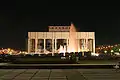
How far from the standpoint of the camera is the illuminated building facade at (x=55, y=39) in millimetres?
149125

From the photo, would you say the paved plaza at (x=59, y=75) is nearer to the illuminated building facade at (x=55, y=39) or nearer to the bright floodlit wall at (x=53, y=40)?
the bright floodlit wall at (x=53, y=40)

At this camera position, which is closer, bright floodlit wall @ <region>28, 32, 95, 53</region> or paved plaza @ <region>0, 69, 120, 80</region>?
paved plaza @ <region>0, 69, 120, 80</region>

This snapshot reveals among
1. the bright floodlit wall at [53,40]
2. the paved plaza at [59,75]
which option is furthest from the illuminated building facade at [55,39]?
the paved plaza at [59,75]

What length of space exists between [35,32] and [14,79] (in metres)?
123

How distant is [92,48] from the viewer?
150 meters

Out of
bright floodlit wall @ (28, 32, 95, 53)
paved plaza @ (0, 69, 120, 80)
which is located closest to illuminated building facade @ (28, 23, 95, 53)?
bright floodlit wall @ (28, 32, 95, 53)

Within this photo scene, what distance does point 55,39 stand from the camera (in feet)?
497

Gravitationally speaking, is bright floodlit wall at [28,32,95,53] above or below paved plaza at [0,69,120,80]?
above

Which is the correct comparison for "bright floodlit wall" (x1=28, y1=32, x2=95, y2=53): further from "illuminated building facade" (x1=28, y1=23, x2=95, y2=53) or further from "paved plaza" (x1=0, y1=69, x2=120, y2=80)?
"paved plaza" (x1=0, y1=69, x2=120, y2=80)

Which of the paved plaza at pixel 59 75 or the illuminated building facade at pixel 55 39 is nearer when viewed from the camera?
the paved plaza at pixel 59 75

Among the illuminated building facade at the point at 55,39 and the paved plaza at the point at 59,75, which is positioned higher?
the illuminated building facade at the point at 55,39

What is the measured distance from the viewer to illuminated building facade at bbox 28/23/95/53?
149m

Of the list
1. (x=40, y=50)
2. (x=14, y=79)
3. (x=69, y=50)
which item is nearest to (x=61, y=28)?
(x=40, y=50)

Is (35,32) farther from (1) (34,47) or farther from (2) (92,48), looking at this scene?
(2) (92,48)
